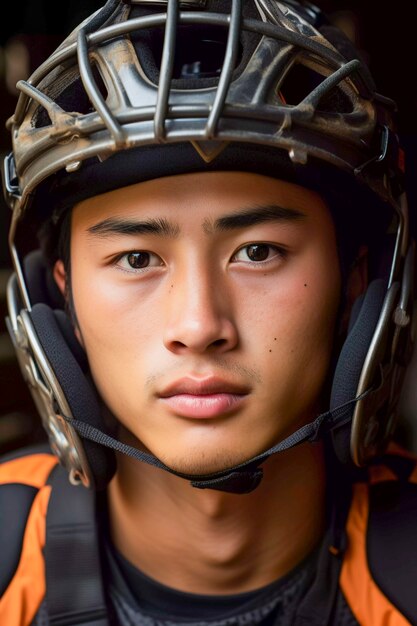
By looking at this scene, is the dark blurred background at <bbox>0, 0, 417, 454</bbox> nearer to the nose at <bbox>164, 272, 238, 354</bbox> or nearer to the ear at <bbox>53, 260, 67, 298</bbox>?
the ear at <bbox>53, 260, 67, 298</bbox>

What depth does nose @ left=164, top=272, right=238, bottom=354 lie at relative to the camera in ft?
4.71

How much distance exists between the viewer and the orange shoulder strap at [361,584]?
5.49 ft

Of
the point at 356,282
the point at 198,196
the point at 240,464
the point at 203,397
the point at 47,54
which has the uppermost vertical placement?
the point at 47,54

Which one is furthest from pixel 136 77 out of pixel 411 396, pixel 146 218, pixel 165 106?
pixel 411 396

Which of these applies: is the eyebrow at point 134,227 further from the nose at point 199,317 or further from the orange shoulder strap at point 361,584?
the orange shoulder strap at point 361,584

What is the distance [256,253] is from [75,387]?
0.44m

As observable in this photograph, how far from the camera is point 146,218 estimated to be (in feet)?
4.97

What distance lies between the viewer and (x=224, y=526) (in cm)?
178

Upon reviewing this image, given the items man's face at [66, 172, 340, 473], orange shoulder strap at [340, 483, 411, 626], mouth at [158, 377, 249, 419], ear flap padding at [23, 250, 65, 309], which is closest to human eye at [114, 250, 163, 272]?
man's face at [66, 172, 340, 473]

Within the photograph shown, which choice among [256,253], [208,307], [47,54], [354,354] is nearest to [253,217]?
[256,253]

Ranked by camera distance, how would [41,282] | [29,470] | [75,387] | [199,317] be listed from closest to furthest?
[199,317] → [75,387] → [41,282] → [29,470]

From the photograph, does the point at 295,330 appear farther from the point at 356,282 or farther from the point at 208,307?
the point at 356,282

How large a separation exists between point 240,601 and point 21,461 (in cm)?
64

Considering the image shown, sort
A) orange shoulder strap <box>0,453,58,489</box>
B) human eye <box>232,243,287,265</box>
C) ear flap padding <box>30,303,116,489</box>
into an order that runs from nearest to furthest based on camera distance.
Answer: human eye <box>232,243,287,265</box>
ear flap padding <box>30,303,116,489</box>
orange shoulder strap <box>0,453,58,489</box>
